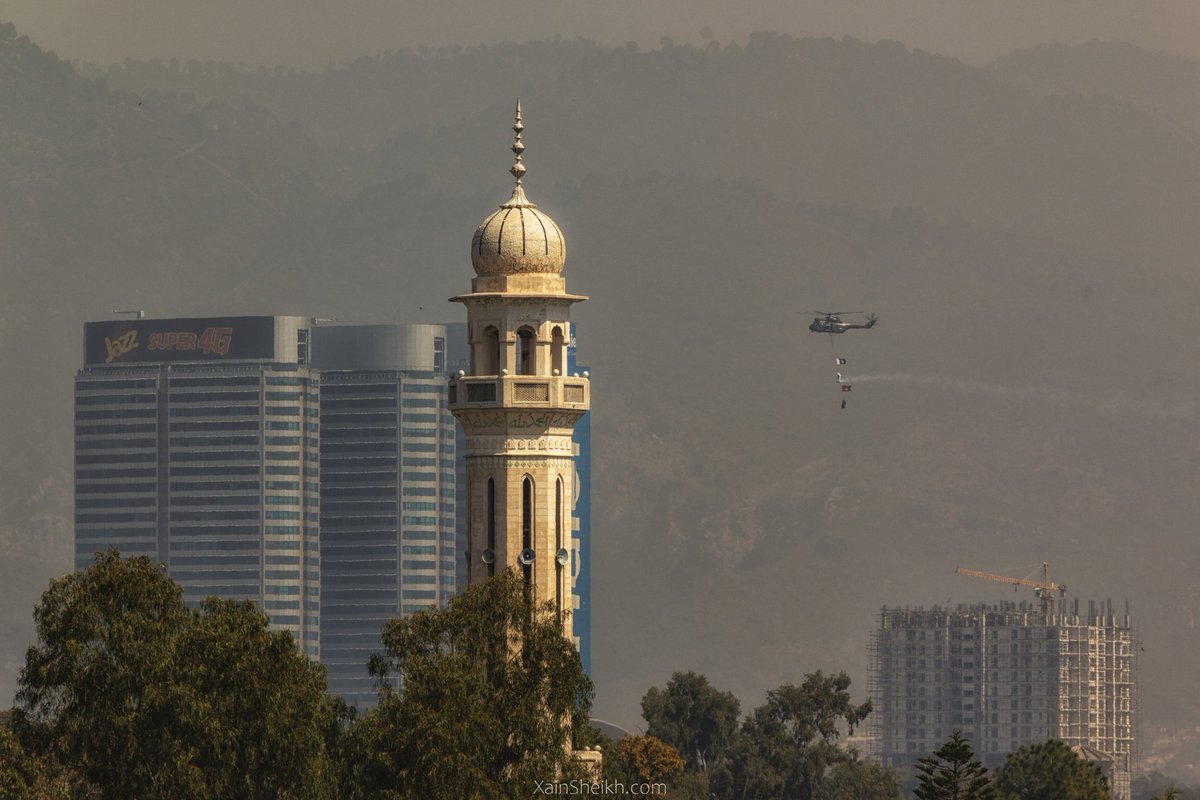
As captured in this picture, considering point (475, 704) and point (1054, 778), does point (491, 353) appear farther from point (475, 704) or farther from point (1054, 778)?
point (1054, 778)

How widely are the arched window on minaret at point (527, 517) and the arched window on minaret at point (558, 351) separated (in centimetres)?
464

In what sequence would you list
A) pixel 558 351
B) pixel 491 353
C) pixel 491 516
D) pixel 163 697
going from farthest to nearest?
pixel 558 351, pixel 491 353, pixel 491 516, pixel 163 697

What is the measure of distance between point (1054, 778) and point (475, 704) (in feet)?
244

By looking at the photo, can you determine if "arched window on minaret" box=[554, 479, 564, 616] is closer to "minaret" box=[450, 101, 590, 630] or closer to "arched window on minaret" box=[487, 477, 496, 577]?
"minaret" box=[450, 101, 590, 630]

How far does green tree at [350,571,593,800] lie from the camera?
115312mm

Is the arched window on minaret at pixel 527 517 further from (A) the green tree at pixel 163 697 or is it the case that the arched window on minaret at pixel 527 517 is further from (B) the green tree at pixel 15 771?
(B) the green tree at pixel 15 771

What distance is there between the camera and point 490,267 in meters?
132

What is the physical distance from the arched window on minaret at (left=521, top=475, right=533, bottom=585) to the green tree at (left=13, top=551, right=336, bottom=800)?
13.1 metres

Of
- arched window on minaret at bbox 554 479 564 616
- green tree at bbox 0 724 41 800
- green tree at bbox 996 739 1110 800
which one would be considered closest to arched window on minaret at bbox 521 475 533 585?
arched window on minaret at bbox 554 479 564 616

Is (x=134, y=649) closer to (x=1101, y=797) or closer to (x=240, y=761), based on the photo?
(x=240, y=761)

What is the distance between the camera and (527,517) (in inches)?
5103

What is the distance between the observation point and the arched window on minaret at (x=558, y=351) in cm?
13125

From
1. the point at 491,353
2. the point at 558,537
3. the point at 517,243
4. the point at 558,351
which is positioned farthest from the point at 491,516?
the point at 517,243

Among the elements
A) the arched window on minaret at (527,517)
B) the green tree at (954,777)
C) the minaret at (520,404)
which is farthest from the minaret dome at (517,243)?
the green tree at (954,777)
